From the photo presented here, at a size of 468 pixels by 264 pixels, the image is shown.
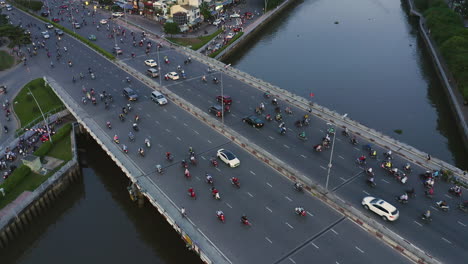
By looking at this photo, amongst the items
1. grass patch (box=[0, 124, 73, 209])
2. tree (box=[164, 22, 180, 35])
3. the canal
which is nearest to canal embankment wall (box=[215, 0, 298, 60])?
the canal

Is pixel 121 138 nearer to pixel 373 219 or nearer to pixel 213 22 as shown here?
pixel 373 219

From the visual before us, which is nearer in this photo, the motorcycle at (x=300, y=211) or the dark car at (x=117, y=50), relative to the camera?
the motorcycle at (x=300, y=211)

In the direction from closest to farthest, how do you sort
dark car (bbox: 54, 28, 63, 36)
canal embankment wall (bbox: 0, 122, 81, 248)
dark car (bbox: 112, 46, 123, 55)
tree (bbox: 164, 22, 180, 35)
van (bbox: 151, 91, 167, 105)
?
canal embankment wall (bbox: 0, 122, 81, 248) → van (bbox: 151, 91, 167, 105) → dark car (bbox: 112, 46, 123, 55) → tree (bbox: 164, 22, 180, 35) → dark car (bbox: 54, 28, 63, 36)

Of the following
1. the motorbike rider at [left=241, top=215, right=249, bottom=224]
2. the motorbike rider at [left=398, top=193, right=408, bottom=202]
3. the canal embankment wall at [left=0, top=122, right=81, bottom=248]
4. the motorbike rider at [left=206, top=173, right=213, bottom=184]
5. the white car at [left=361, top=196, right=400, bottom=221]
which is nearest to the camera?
the white car at [left=361, top=196, right=400, bottom=221]

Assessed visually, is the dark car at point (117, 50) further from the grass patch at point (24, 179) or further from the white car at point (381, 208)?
the white car at point (381, 208)

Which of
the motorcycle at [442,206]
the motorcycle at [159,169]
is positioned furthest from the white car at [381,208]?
the motorcycle at [159,169]

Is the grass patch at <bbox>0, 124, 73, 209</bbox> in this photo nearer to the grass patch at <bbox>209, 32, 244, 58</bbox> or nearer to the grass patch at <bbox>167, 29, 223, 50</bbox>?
the grass patch at <bbox>209, 32, 244, 58</bbox>

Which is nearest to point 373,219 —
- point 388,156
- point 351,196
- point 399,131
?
point 351,196

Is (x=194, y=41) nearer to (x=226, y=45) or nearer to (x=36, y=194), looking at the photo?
(x=226, y=45)
